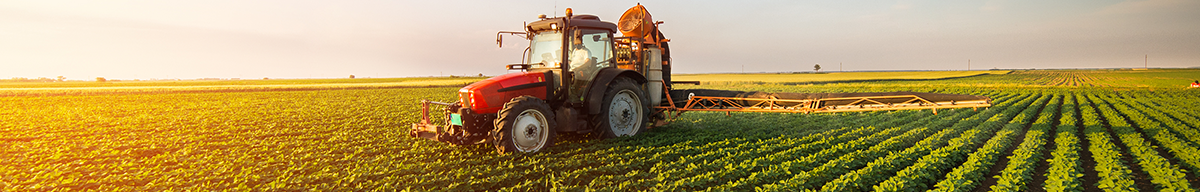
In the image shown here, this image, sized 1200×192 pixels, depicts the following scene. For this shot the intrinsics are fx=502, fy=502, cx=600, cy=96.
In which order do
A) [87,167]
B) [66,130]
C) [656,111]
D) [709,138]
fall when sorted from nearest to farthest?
[87,167] → [709,138] → [656,111] → [66,130]

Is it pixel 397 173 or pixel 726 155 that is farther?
pixel 726 155

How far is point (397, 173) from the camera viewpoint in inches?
221

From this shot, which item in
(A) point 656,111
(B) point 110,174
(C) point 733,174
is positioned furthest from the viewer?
(A) point 656,111

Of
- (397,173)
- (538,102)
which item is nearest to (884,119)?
(538,102)

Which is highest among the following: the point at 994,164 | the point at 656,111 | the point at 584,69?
the point at 584,69

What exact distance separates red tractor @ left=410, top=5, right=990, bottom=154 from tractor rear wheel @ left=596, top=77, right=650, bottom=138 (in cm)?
2

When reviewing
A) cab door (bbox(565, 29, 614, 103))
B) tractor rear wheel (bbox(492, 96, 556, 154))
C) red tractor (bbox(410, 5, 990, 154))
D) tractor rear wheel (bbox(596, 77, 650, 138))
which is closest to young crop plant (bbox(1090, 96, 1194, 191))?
red tractor (bbox(410, 5, 990, 154))

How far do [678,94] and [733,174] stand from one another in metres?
4.21

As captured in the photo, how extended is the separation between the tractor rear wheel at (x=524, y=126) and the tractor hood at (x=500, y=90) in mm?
397

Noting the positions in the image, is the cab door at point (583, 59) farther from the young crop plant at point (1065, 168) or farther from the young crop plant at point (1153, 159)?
the young crop plant at point (1153, 159)

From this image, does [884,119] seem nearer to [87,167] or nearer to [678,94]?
[678,94]

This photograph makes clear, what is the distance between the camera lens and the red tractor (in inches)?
252

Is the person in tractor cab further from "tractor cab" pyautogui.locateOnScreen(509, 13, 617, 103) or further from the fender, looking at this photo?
the fender

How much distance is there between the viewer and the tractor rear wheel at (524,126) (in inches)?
239
